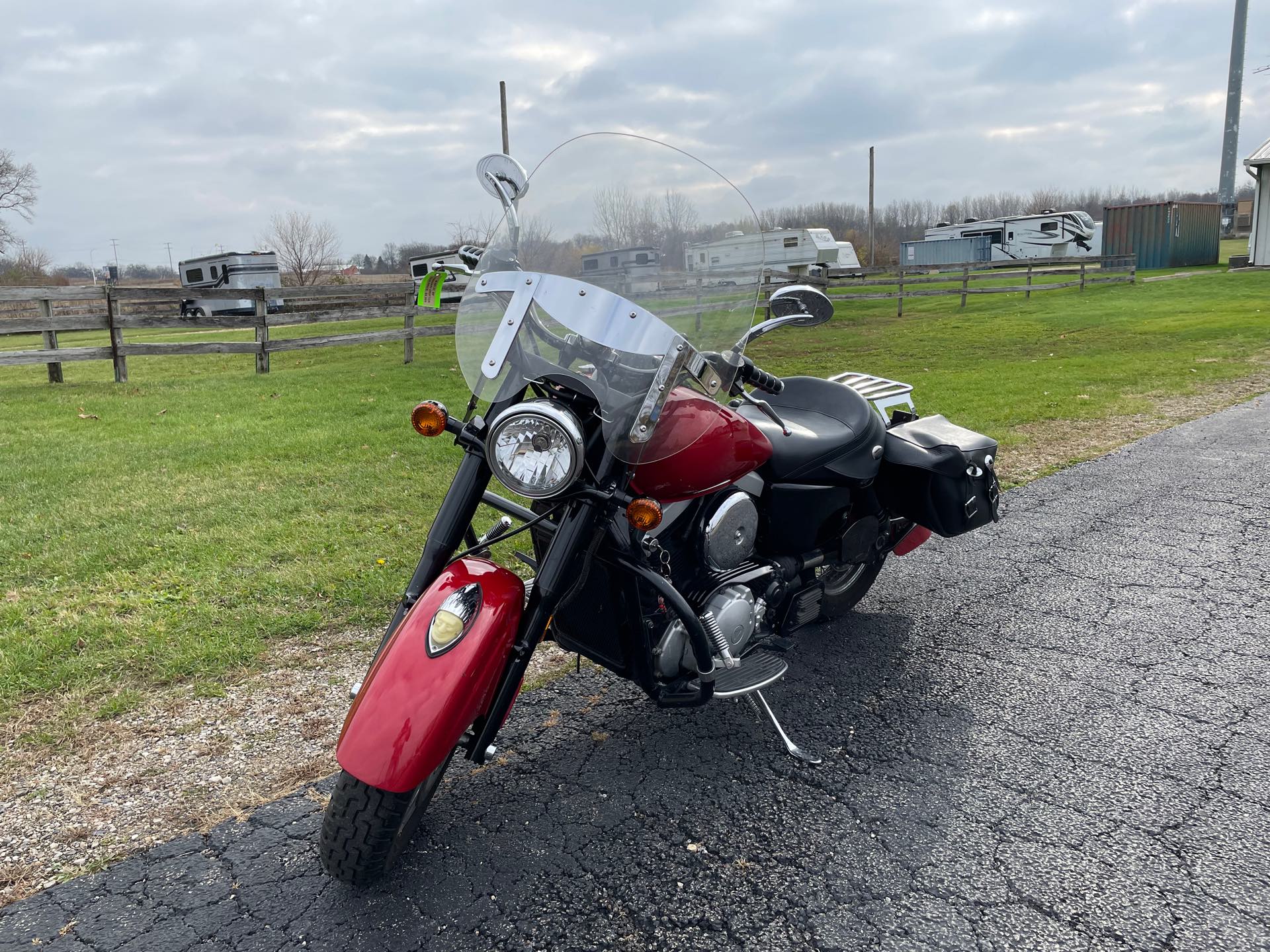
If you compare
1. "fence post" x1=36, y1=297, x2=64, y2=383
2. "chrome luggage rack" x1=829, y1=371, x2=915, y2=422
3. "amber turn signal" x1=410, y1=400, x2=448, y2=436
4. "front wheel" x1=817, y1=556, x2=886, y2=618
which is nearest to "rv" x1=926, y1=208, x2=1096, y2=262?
"fence post" x1=36, y1=297, x2=64, y2=383

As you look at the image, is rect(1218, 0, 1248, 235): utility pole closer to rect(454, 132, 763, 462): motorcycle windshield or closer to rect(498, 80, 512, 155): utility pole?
rect(498, 80, 512, 155): utility pole

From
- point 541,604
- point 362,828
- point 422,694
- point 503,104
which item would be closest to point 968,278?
point 503,104

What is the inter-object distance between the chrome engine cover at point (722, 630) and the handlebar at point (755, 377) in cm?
69

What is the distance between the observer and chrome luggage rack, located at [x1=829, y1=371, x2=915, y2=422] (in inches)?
156

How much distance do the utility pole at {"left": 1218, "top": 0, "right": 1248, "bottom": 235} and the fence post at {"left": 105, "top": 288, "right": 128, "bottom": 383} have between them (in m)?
45.5

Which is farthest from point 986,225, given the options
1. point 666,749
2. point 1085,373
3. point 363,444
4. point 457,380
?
point 666,749

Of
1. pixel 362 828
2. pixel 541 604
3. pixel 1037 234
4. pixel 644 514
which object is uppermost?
pixel 1037 234

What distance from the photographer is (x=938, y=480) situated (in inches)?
145

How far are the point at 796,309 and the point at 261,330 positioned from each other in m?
12.3

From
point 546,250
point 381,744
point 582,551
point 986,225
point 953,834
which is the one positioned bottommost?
point 953,834

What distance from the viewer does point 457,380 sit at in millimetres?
11953

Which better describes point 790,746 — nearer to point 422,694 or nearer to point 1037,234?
point 422,694

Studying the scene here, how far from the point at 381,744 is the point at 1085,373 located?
11.1 m

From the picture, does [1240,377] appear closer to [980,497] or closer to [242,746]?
[980,497]
